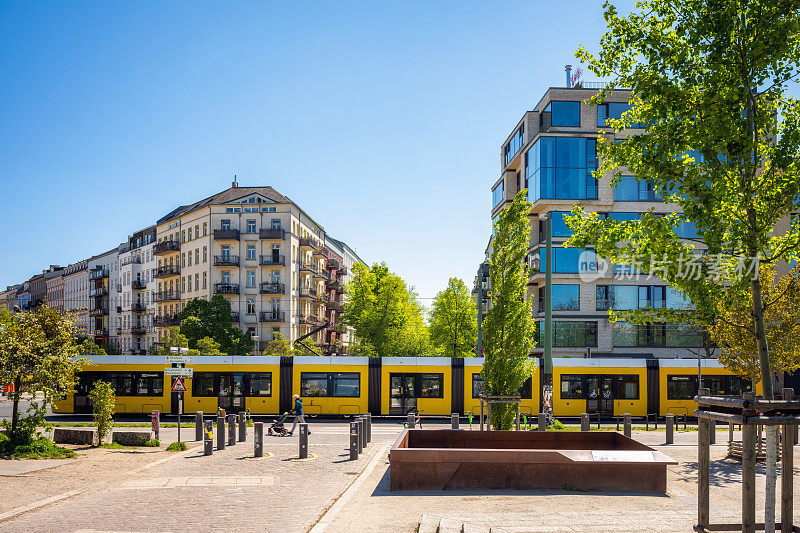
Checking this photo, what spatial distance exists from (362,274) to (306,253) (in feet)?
43.7

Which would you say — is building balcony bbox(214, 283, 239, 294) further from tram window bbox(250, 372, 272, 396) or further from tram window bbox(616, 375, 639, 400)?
tram window bbox(616, 375, 639, 400)

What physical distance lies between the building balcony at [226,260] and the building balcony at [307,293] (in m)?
7.29

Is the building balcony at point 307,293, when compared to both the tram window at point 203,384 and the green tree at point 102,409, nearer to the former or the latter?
the tram window at point 203,384

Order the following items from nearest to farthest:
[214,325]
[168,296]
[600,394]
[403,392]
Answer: [600,394] → [403,392] → [214,325] → [168,296]

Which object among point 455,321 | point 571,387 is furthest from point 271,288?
point 571,387

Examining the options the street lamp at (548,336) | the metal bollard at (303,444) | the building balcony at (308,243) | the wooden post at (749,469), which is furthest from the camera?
the building balcony at (308,243)

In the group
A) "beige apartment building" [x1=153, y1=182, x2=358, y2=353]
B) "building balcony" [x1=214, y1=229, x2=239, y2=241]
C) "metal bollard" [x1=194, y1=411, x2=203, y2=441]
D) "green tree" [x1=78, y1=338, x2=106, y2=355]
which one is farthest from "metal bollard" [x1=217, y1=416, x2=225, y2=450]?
"building balcony" [x1=214, y1=229, x2=239, y2=241]

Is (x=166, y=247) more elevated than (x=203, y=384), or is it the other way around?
(x=166, y=247)

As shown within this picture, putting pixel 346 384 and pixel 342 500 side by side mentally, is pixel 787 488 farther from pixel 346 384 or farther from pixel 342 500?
pixel 346 384

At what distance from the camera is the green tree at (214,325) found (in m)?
58.4

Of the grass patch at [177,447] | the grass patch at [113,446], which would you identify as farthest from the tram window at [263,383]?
the grass patch at [177,447]

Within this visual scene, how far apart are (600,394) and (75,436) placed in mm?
21407

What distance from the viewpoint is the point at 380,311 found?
6088 centimetres

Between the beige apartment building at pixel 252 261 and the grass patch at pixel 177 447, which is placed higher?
the beige apartment building at pixel 252 261
